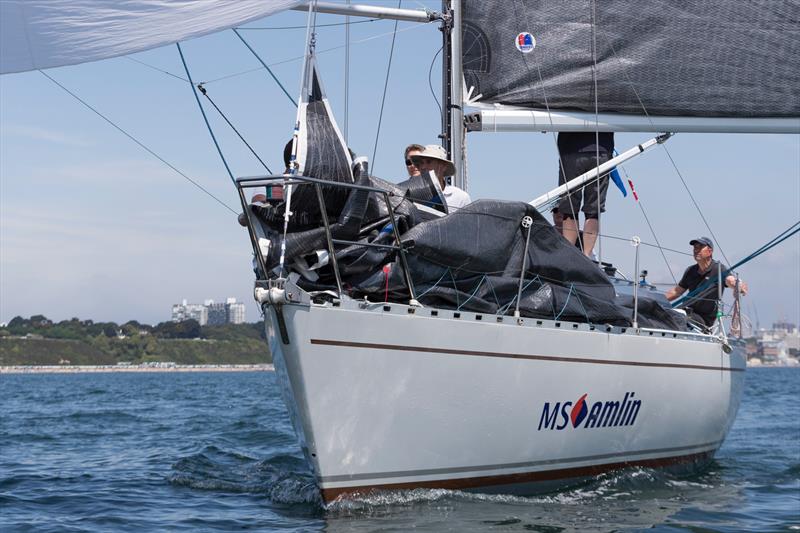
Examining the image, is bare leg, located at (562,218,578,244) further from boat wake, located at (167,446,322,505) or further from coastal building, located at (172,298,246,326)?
coastal building, located at (172,298,246,326)

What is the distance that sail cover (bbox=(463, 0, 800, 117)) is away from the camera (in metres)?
10.3

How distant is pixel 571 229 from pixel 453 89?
76.6 inches

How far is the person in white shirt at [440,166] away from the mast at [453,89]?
1.39m

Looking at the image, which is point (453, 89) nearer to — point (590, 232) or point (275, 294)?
point (590, 232)

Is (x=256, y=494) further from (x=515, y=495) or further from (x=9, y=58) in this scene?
(x=9, y=58)

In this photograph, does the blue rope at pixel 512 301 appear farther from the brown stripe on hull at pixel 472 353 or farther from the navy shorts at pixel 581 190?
the navy shorts at pixel 581 190

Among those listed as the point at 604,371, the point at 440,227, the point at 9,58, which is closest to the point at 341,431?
the point at 440,227

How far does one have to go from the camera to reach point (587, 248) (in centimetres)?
1020

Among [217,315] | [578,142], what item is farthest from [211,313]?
[578,142]

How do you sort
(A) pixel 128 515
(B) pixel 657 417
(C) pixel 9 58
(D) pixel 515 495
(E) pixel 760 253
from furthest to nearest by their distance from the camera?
1. (E) pixel 760 253
2. (B) pixel 657 417
3. (D) pixel 515 495
4. (A) pixel 128 515
5. (C) pixel 9 58

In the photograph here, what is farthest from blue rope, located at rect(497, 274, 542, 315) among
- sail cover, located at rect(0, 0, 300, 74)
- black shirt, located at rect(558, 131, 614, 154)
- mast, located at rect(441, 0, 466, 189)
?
black shirt, located at rect(558, 131, 614, 154)

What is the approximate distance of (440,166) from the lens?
8.43m

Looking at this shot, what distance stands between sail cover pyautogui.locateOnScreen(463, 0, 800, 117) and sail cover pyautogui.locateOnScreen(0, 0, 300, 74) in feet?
14.8

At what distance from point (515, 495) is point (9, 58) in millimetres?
4874
